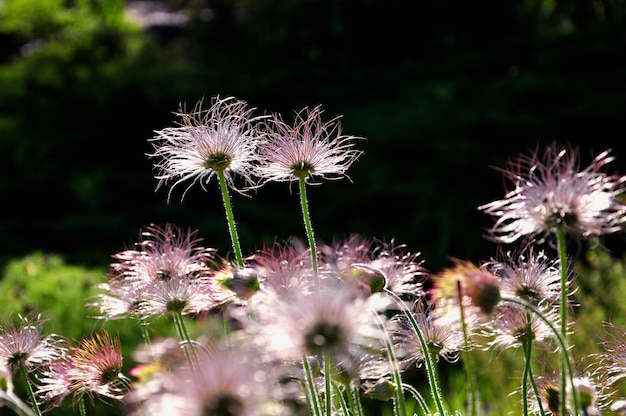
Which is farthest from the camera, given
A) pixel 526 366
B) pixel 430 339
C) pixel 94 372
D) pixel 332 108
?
pixel 332 108

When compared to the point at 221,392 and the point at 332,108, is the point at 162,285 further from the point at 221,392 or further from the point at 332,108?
the point at 332,108

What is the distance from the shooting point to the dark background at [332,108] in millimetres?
7750

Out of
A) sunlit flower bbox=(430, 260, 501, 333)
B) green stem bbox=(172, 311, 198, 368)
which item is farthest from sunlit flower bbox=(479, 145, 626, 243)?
green stem bbox=(172, 311, 198, 368)

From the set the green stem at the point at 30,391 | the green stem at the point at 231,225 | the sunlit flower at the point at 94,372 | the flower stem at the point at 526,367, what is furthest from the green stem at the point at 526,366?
the green stem at the point at 30,391

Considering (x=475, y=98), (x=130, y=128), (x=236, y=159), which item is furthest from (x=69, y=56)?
(x=236, y=159)

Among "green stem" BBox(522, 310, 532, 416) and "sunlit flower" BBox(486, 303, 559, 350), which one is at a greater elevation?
"sunlit flower" BBox(486, 303, 559, 350)

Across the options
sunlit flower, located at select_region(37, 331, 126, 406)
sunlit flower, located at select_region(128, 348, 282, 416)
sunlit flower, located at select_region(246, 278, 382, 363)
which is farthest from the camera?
sunlit flower, located at select_region(37, 331, 126, 406)

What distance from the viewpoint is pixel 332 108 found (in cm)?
958

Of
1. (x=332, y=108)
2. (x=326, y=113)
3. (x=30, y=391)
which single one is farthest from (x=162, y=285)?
(x=332, y=108)

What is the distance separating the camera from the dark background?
7750 mm

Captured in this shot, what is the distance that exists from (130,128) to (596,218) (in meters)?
8.36

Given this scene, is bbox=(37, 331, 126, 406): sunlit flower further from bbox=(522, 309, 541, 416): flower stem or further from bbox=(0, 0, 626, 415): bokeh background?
bbox=(0, 0, 626, 415): bokeh background

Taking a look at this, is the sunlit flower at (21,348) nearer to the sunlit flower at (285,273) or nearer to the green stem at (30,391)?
the green stem at (30,391)

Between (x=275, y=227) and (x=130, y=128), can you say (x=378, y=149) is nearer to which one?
(x=275, y=227)
